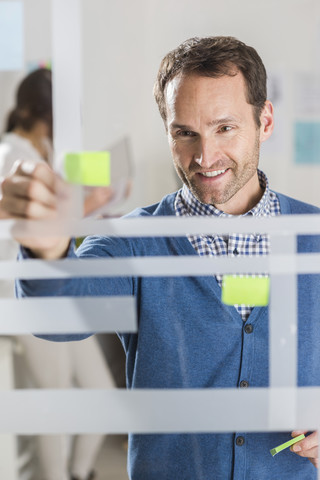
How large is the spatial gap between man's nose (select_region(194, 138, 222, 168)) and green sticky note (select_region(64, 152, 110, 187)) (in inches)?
4.4

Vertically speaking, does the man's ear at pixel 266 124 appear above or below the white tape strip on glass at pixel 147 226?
above

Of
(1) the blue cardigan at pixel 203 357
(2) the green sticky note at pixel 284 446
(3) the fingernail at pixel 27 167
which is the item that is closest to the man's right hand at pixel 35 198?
(3) the fingernail at pixel 27 167

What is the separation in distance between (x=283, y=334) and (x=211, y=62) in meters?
0.34

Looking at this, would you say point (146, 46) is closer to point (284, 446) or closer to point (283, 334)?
point (283, 334)

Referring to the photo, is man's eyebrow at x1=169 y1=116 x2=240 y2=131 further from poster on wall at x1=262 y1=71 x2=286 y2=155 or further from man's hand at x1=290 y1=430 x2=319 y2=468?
man's hand at x1=290 y1=430 x2=319 y2=468

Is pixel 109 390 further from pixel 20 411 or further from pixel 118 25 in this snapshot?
pixel 118 25

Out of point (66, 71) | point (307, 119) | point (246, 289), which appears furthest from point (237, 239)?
point (66, 71)

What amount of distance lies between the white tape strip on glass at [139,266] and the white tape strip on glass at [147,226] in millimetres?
31

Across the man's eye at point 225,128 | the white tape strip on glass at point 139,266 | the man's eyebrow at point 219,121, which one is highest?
the man's eyebrow at point 219,121

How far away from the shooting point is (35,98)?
707 millimetres

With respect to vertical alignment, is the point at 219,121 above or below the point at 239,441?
above

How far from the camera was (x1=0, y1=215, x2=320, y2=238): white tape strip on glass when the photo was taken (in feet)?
2.25

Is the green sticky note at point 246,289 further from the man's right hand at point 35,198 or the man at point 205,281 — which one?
the man's right hand at point 35,198

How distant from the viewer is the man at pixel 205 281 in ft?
2.39
